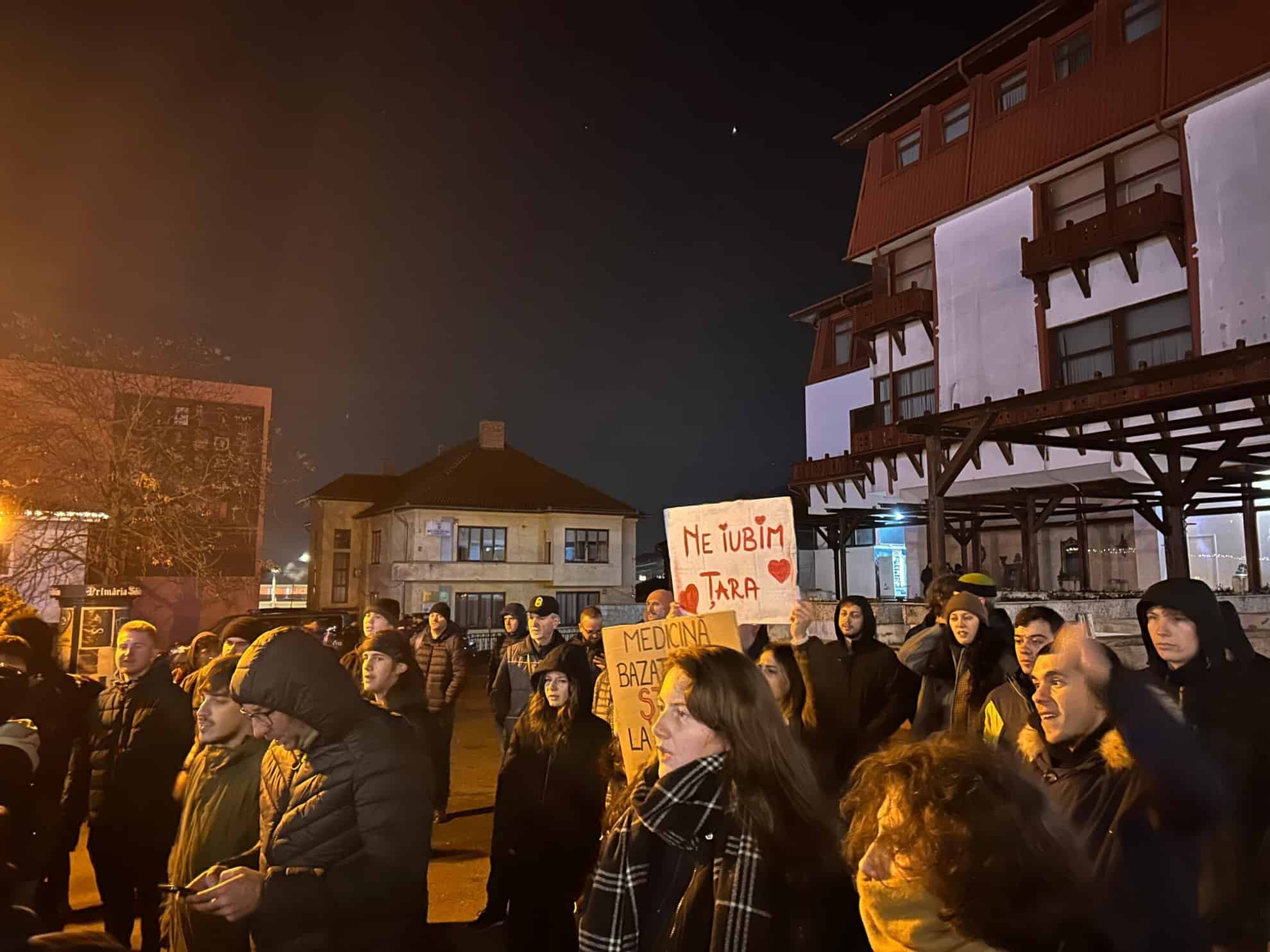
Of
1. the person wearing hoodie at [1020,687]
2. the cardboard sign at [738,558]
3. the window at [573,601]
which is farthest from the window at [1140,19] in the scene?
the window at [573,601]

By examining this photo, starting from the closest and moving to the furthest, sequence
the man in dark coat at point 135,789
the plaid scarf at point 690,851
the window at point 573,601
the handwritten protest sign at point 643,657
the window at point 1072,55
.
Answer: the plaid scarf at point 690,851 < the handwritten protest sign at point 643,657 < the man in dark coat at point 135,789 < the window at point 1072,55 < the window at point 573,601

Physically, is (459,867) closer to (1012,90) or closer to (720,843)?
(720,843)

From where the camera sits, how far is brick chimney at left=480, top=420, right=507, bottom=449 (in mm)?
42688

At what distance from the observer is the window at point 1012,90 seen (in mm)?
20891

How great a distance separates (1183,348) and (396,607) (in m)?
18.0

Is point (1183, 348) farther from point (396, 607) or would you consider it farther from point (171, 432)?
point (171, 432)

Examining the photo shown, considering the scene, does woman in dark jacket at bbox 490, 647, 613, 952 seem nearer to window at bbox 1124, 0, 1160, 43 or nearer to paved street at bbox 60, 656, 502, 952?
paved street at bbox 60, 656, 502, 952

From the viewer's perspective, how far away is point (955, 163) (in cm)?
2267

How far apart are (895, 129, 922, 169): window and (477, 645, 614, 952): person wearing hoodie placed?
23579mm

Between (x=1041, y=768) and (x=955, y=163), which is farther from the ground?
(x=955, y=163)

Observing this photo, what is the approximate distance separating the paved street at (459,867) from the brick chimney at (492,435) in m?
32.1

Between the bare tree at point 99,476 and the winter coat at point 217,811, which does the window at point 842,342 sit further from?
the winter coat at point 217,811

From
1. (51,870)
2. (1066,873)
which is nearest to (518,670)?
(51,870)

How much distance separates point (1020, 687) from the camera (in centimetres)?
430
